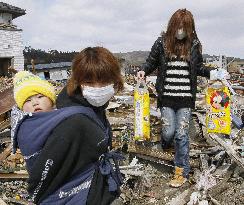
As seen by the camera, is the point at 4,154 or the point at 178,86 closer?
the point at 178,86

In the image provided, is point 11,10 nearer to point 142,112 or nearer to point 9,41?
point 9,41

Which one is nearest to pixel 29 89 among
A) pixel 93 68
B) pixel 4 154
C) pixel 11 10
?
pixel 93 68

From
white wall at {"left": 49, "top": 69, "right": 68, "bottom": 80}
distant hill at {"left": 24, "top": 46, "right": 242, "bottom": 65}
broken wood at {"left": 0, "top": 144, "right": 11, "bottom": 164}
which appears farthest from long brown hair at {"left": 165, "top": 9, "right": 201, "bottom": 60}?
distant hill at {"left": 24, "top": 46, "right": 242, "bottom": 65}

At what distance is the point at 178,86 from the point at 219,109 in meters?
1.07

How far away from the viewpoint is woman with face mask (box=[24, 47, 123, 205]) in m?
2.38

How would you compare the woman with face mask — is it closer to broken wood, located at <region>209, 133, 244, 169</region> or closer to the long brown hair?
the long brown hair

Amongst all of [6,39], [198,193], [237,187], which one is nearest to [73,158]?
[198,193]

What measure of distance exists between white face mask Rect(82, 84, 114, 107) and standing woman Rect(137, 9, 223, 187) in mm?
3203

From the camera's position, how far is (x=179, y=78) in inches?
226

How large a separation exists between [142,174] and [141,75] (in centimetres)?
148

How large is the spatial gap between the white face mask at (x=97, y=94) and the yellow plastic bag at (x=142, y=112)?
454 centimetres

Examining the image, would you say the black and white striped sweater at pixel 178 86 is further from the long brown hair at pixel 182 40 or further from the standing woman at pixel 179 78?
the long brown hair at pixel 182 40

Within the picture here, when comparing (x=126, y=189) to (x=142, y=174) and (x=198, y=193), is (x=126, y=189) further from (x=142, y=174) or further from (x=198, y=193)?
(x=198, y=193)

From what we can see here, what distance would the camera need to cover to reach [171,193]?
5617 mm
